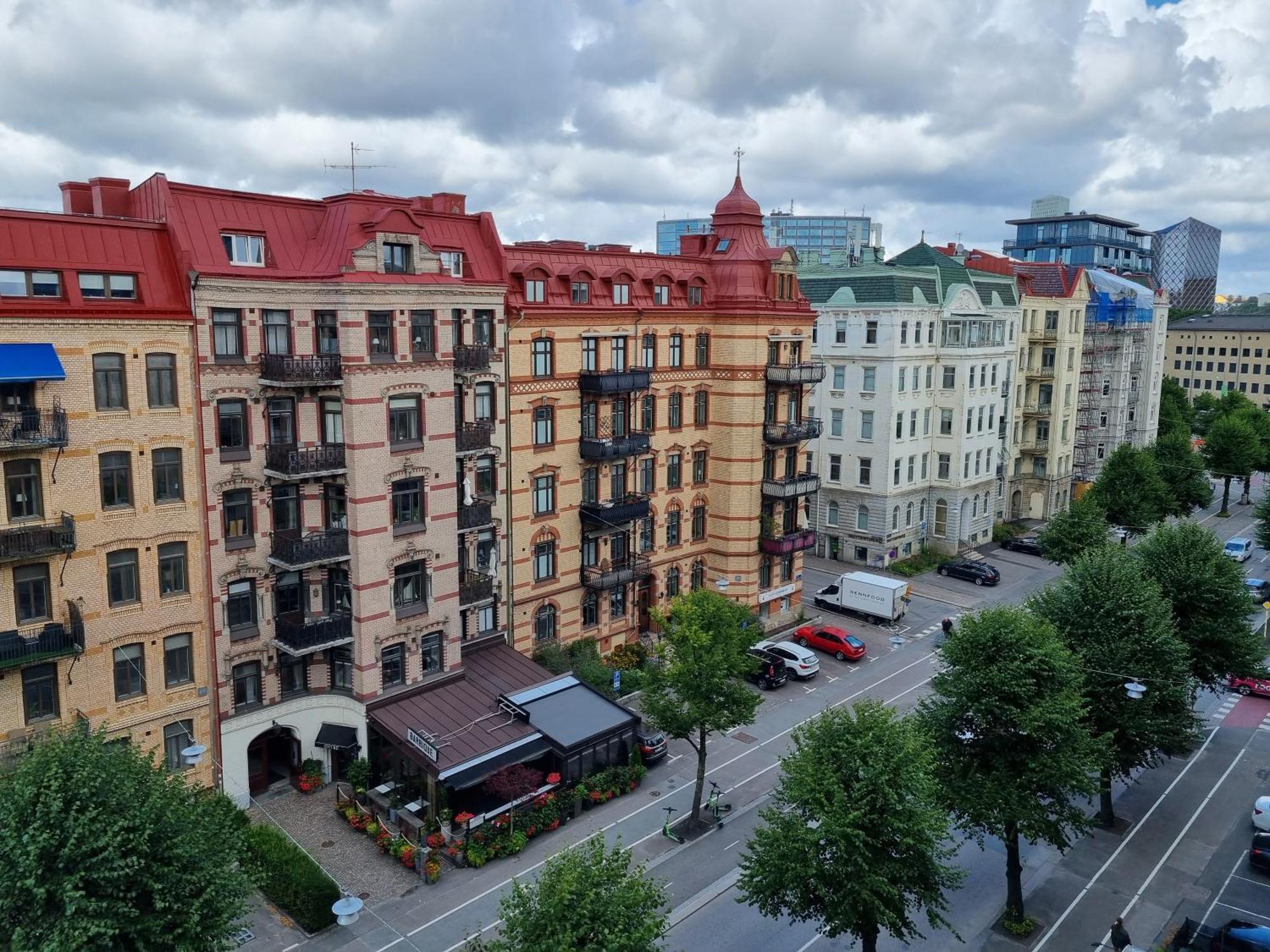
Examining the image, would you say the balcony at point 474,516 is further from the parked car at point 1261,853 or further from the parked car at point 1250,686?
the parked car at point 1250,686

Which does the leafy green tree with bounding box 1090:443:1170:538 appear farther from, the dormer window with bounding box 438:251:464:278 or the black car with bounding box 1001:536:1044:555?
the dormer window with bounding box 438:251:464:278

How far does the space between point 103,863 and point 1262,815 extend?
39084 millimetres

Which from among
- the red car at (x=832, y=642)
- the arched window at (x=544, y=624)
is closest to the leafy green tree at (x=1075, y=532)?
the red car at (x=832, y=642)

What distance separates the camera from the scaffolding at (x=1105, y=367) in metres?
86.7

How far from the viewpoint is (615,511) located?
156 ft

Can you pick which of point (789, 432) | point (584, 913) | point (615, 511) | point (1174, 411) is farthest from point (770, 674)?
point (1174, 411)

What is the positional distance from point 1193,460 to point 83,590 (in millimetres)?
83487

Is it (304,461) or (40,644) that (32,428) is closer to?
(40,644)

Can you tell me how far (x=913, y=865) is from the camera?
26.1 meters

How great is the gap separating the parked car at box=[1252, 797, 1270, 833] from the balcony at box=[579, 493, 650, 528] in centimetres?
2864

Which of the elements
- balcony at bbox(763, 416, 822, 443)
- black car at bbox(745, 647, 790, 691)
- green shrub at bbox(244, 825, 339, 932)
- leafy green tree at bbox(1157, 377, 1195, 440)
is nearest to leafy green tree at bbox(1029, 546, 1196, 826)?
black car at bbox(745, 647, 790, 691)

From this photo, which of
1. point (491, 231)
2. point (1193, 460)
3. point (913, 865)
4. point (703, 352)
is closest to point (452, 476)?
point (491, 231)

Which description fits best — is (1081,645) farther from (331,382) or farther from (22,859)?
(22,859)

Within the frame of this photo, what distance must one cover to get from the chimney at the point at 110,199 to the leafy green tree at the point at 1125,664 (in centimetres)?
3867
